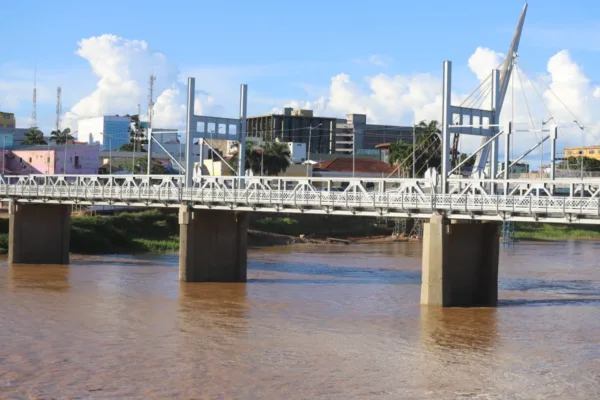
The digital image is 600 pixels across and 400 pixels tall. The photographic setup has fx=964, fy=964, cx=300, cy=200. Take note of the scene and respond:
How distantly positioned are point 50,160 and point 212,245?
50793mm

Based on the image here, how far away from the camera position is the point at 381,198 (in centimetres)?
4412

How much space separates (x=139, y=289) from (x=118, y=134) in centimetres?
12563

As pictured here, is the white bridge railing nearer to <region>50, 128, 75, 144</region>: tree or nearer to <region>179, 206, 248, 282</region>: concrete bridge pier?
<region>179, 206, 248, 282</region>: concrete bridge pier

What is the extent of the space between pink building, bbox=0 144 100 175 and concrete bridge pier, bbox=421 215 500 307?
64.3 metres

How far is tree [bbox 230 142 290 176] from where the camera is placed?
116m

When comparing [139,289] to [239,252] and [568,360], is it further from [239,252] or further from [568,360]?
[568,360]

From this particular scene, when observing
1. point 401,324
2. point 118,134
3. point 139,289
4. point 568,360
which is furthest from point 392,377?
point 118,134

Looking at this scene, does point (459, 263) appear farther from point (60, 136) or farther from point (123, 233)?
point (60, 136)

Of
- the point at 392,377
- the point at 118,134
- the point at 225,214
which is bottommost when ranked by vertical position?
the point at 392,377

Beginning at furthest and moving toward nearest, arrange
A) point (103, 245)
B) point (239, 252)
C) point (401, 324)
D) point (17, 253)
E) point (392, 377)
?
point (103, 245) < point (17, 253) < point (239, 252) < point (401, 324) < point (392, 377)

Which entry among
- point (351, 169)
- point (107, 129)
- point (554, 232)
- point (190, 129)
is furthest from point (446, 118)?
point (107, 129)

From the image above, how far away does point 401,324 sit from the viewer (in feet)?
126

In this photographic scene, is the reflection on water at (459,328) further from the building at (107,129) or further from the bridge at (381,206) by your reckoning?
the building at (107,129)

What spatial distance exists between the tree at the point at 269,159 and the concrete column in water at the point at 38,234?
163ft
